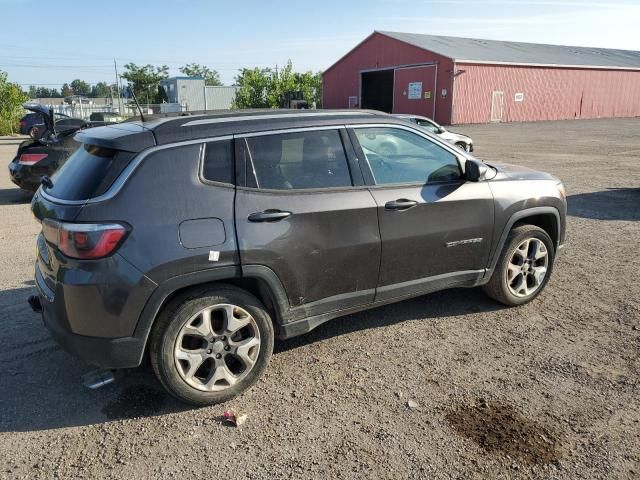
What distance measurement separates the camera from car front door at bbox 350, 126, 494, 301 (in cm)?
385

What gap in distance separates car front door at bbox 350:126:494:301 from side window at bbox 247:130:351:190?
0.66 ft

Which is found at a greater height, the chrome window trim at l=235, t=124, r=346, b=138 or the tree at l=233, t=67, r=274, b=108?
the tree at l=233, t=67, r=274, b=108

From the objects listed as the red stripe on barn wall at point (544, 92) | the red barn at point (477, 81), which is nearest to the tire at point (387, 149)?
the red barn at point (477, 81)

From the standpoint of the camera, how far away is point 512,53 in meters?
40.0

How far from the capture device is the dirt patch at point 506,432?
2.84 m

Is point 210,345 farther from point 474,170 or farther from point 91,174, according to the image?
point 474,170

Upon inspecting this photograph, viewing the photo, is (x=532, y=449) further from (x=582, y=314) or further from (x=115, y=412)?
(x=115, y=412)

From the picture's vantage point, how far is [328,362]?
3854 millimetres

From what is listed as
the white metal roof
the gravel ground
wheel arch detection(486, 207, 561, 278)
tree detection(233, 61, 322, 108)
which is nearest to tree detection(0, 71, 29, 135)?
tree detection(233, 61, 322, 108)

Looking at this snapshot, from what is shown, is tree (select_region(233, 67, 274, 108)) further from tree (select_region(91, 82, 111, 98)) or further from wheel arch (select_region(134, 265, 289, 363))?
tree (select_region(91, 82, 111, 98))

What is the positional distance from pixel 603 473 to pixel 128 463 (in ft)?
8.25

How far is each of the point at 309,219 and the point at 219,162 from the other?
27.4 inches

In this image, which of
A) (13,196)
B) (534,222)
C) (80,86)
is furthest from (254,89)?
(80,86)

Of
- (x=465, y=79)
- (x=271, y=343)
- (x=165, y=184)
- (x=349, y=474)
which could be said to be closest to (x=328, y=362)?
(x=271, y=343)
